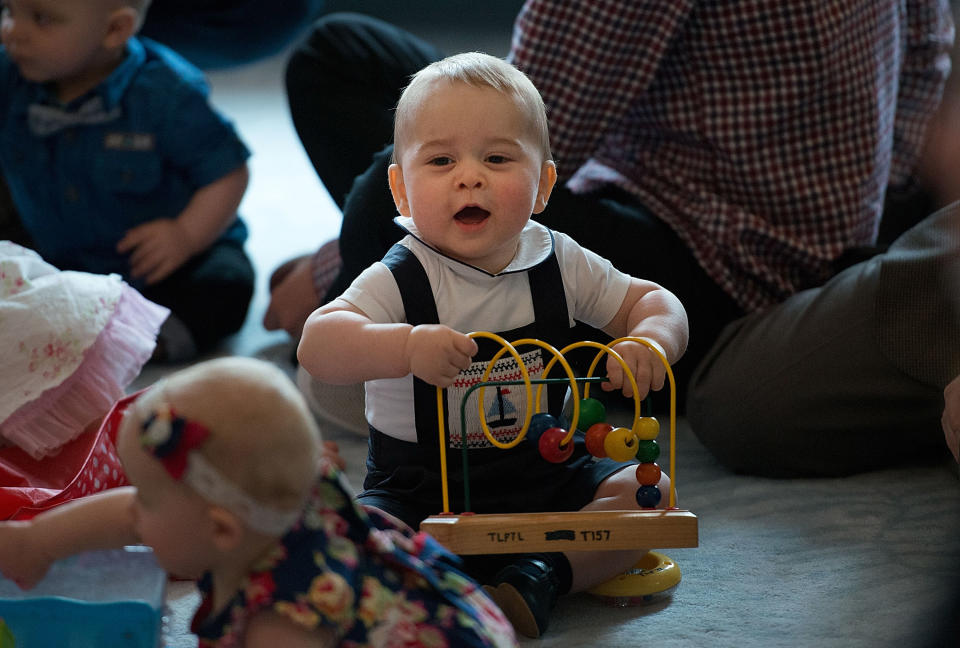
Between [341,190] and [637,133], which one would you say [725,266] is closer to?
[637,133]

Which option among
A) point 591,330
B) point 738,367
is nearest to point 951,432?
point 738,367

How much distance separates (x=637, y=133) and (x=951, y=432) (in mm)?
676

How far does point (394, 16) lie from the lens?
445 centimetres

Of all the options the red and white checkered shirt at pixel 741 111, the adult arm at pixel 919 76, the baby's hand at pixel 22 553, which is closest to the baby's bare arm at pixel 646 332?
the red and white checkered shirt at pixel 741 111

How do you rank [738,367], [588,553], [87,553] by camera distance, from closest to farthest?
[87,553]
[588,553]
[738,367]

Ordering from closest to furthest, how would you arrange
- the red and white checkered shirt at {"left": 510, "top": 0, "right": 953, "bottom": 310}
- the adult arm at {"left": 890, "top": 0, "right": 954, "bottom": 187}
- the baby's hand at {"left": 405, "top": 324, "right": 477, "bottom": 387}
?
1. the baby's hand at {"left": 405, "top": 324, "right": 477, "bottom": 387}
2. the red and white checkered shirt at {"left": 510, "top": 0, "right": 953, "bottom": 310}
3. the adult arm at {"left": 890, "top": 0, "right": 954, "bottom": 187}

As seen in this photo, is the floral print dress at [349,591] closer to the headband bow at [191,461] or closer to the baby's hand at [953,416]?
the headband bow at [191,461]

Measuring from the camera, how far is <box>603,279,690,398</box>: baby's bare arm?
104 centimetres

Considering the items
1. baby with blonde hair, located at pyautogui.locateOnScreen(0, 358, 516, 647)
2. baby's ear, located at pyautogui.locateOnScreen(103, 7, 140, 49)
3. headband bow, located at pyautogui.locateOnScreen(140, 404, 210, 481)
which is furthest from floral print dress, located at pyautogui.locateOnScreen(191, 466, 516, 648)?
baby's ear, located at pyautogui.locateOnScreen(103, 7, 140, 49)

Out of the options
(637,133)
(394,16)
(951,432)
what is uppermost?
(637,133)

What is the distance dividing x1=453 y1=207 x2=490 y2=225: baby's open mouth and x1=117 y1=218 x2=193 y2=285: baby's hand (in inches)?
37.3

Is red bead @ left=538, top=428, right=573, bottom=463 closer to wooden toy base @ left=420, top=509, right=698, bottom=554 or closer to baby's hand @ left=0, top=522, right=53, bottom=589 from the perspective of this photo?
wooden toy base @ left=420, top=509, right=698, bottom=554

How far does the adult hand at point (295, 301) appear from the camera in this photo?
1812mm

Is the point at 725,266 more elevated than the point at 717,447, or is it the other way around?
the point at 725,266
